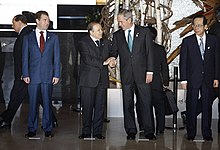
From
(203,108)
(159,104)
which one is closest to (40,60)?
(159,104)

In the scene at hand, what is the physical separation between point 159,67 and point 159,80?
183 millimetres

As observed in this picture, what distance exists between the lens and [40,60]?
692 cm

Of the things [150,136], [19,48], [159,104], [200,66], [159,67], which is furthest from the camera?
[19,48]

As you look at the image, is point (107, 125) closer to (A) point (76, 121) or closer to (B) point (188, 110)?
(A) point (76, 121)

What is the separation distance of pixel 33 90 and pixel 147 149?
163 cm

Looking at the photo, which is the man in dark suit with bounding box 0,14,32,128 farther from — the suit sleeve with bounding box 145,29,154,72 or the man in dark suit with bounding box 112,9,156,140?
the suit sleeve with bounding box 145,29,154,72

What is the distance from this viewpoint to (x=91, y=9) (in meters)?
11.7

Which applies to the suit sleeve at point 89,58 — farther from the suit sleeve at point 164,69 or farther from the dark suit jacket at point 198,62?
the dark suit jacket at point 198,62

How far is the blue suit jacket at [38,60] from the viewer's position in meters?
6.92

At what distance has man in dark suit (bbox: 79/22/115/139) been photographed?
6938mm

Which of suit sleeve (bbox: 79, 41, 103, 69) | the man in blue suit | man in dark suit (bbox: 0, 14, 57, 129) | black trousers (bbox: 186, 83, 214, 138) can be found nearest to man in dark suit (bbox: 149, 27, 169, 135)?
black trousers (bbox: 186, 83, 214, 138)

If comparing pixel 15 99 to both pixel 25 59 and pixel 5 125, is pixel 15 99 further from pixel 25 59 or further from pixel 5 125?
pixel 25 59

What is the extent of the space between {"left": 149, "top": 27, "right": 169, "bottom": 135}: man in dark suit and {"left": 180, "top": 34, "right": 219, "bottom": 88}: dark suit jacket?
1.26ft

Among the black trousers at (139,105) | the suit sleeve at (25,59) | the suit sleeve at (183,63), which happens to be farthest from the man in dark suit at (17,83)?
the suit sleeve at (183,63)
